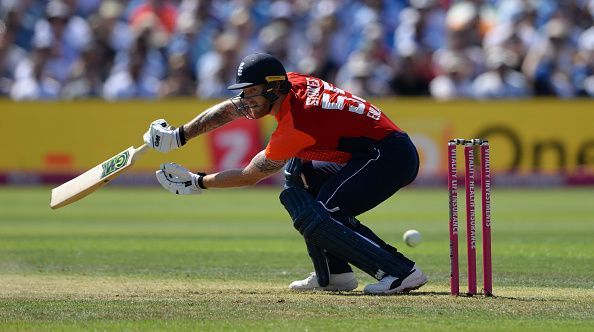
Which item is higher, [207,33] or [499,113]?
[207,33]

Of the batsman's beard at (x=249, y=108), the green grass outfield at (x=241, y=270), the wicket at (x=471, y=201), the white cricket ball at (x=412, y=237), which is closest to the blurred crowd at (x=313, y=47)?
the green grass outfield at (x=241, y=270)

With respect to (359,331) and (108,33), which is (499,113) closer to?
(108,33)

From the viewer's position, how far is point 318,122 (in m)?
6.71

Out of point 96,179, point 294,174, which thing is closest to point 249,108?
point 294,174

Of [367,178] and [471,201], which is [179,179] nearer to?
[367,178]

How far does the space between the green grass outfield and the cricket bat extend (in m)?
0.53

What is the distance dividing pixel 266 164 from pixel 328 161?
516 mm

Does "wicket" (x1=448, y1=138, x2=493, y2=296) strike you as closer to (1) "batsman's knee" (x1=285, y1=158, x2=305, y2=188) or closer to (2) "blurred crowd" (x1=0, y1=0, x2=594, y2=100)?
(1) "batsman's knee" (x1=285, y1=158, x2=305, y2=188)

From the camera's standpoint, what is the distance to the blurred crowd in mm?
17359

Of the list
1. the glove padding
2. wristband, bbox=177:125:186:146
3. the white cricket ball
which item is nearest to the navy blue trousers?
the glove padding

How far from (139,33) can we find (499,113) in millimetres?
5318

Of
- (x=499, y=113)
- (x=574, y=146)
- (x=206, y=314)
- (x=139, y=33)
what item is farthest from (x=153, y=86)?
(x=206, y=314)

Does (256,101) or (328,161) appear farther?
(328,161)

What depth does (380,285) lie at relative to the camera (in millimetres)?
6891
